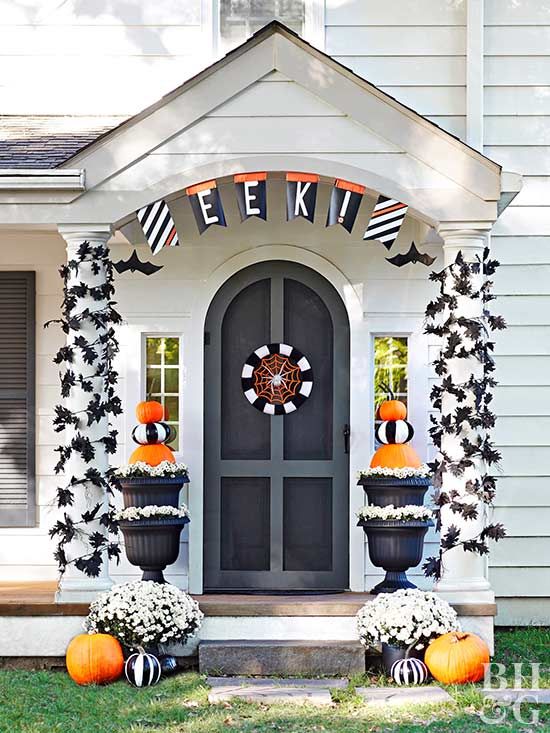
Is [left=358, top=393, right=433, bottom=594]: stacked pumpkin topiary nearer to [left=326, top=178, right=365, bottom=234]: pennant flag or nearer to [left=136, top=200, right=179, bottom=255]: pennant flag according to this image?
[left=326, top=178, right=365, bottom=234]: pennant flag

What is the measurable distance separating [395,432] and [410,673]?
1602mm

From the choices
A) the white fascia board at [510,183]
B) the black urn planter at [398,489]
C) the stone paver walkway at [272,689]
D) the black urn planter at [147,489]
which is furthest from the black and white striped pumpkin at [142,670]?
the white fascia board at [510,183]

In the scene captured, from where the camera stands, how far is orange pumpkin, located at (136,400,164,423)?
7.63 meters

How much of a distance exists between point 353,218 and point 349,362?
3.92ft

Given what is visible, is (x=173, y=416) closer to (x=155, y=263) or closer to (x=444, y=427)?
(x=155, y=263)

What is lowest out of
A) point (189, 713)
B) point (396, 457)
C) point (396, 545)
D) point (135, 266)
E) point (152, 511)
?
point (189, 713)

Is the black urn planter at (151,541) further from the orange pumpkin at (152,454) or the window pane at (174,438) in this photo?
the window pane at (174,438)

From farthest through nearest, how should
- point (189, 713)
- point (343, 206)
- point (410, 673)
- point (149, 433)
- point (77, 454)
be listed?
1. point (149, 433)
2. point (343, 206)
3. point (77, 454)
4. point (410, 673)
5. point (189, 713)

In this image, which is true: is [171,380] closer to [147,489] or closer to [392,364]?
[147,489]

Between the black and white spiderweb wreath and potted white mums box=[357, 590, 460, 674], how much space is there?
70.7 inches

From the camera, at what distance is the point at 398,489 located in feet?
23.9

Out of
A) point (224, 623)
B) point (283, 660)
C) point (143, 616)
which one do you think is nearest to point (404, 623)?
point (283, 660)

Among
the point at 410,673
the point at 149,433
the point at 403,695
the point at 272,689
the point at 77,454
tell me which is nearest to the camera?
the point at 403,695

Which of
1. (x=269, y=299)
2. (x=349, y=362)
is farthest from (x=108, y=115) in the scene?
(x=349, y=362)
